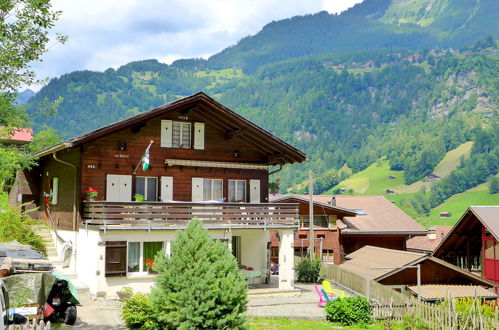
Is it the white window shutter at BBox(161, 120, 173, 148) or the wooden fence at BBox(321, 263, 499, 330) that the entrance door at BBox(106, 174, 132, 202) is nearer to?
the white window shutter at BBox(161, 120, 173, 148)

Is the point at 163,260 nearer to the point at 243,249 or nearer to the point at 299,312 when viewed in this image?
the point at 299,312

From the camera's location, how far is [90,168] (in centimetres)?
2620

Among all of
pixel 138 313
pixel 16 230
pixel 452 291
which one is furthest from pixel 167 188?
pixel 452 291

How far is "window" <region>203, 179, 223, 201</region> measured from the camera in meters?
29.1

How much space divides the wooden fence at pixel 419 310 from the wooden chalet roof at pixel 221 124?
7.14 m

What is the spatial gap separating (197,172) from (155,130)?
112 inches

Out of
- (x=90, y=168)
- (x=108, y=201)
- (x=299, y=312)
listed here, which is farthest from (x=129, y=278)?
(x=299, y=312)

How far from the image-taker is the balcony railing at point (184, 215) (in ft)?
80.0

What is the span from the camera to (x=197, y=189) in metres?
28.7

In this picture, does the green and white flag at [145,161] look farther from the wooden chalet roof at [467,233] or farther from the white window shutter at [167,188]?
the wooden chalet roof at [467,233]

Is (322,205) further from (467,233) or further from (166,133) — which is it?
(166,133)

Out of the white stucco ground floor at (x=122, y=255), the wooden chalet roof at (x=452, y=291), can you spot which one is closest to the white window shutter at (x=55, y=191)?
the white stucco ground floor at (x=122, y=255)

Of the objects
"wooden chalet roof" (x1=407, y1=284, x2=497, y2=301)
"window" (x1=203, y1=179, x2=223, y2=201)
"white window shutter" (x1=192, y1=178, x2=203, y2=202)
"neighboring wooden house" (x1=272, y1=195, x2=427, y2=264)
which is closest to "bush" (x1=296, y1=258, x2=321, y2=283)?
"wooden chalet roof" (x1=407, y1=284, x2=497, y2=301)

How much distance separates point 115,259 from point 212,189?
692 cm
